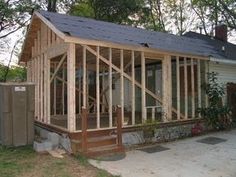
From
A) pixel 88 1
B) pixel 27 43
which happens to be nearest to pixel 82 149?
pixel 27 43

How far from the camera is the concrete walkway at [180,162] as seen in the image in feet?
21.6

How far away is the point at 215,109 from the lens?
11.6 meters

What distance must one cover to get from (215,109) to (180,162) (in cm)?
472

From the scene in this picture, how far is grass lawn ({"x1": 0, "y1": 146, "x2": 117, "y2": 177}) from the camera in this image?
6434mm

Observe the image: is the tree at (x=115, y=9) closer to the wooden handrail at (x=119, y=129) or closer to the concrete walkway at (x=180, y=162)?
the concrete walkway at (x=180, y=162)

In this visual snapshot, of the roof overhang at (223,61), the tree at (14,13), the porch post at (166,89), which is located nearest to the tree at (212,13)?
the roof overhang at (223,61)

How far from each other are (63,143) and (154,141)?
117 inches

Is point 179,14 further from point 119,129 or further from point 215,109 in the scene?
point 119,129

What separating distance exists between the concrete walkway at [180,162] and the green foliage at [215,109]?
7.11 ft

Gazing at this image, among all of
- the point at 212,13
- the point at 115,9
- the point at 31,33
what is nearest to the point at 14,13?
the point at 115,9

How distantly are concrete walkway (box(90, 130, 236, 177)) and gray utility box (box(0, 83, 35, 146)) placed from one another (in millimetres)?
2600

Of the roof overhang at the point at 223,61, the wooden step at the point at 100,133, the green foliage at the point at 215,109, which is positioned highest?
the roof overhang at the point at 223,61

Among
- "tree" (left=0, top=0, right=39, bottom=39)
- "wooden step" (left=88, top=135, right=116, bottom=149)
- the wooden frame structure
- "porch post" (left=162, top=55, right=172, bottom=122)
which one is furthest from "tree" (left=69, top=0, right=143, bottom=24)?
"wooden step" (left=88, top=135, right=116, bottom=149)

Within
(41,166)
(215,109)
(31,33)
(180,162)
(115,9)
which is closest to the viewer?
(41,166)
